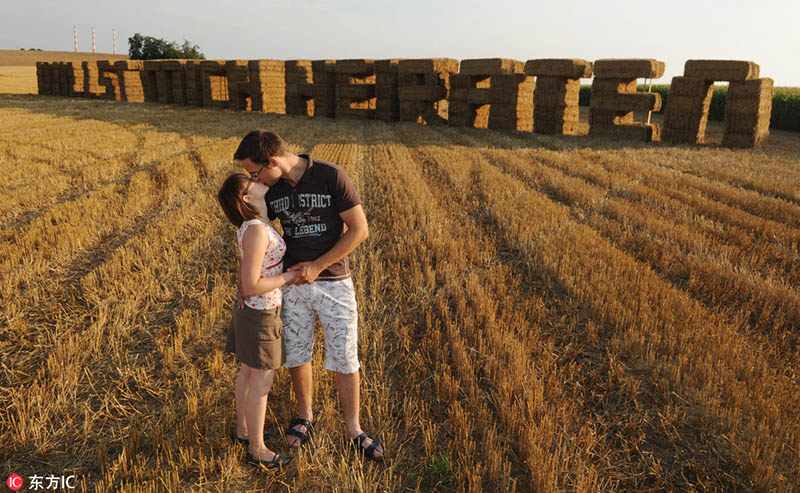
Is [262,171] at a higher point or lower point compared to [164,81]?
lower

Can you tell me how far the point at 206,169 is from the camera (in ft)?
38.2

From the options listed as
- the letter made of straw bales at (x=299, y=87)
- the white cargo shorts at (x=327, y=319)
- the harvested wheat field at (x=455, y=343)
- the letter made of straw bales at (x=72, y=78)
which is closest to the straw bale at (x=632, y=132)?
the harvested wheat field at (x=455, y=343)

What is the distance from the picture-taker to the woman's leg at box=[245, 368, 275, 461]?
9.34 feet

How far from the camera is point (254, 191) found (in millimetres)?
2727

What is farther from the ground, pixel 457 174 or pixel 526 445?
pixel 457 174

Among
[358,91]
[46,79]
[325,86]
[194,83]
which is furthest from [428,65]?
[46,79]

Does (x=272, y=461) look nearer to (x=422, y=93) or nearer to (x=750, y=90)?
(x=750, y=90)

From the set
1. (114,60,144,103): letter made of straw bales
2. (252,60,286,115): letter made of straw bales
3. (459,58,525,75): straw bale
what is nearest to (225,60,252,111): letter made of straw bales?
(252,60,286,115): letter made of straw bales

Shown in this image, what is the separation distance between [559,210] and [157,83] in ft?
108

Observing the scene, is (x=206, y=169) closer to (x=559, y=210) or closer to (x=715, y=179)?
(x=559, y=210)

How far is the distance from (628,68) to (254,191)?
17635mm

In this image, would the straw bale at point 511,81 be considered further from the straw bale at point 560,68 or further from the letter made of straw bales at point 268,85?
the letter made of straw bales at point 268,85

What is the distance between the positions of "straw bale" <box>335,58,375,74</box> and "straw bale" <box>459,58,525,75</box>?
5347mm

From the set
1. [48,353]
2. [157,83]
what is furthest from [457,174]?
[157,83]
